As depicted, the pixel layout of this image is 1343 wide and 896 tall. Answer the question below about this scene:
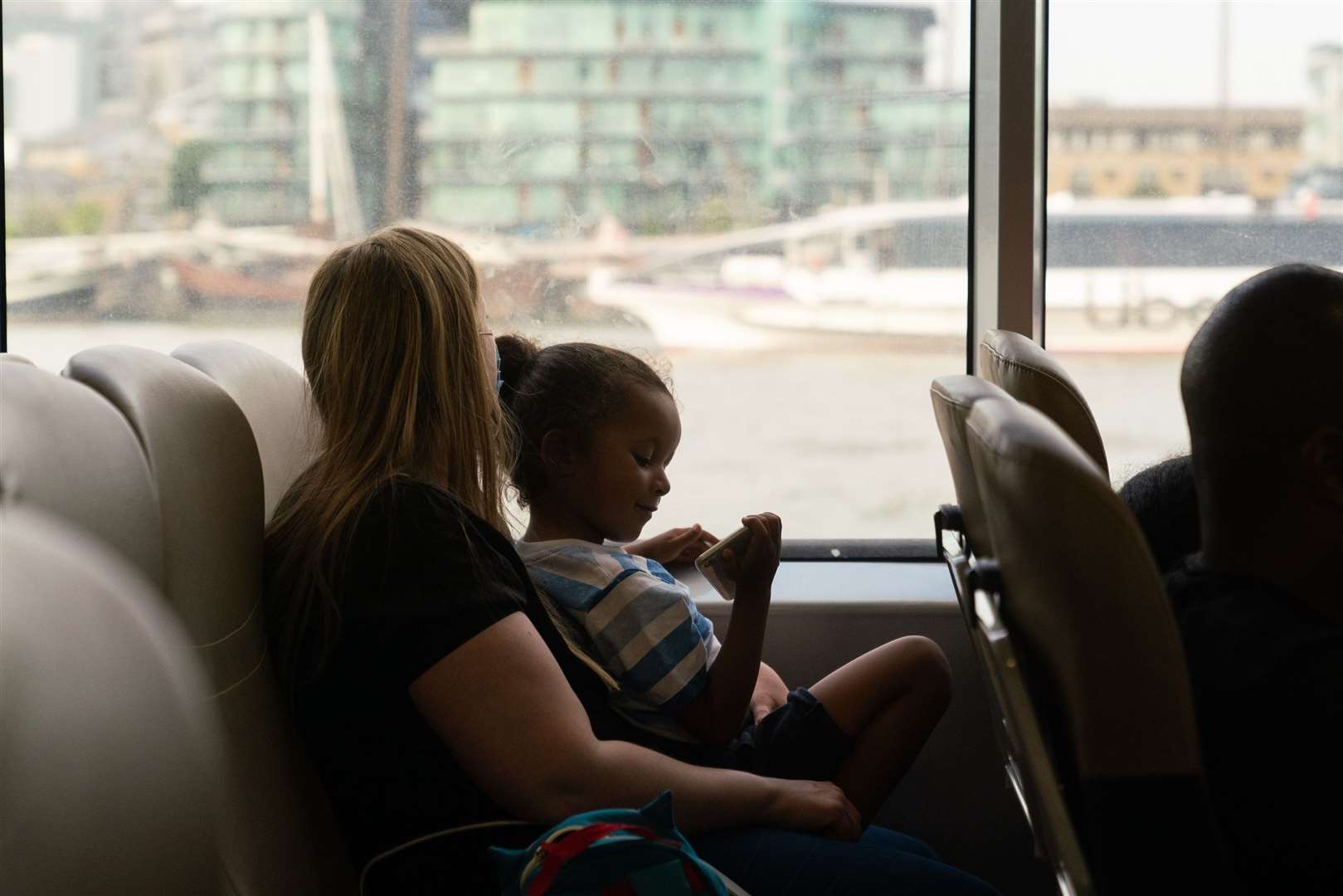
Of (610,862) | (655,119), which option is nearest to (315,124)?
(655,119)

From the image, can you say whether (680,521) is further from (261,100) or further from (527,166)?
(261,100)

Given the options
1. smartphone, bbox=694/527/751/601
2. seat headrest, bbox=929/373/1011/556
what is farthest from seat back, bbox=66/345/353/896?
seat headrest, bbox=929/373/1011/556

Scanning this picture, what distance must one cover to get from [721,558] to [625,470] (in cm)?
17

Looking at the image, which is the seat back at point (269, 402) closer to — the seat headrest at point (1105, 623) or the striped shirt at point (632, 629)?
the striped shirt at point (632, 629)

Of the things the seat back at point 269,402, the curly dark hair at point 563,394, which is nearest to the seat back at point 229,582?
the seat back at point 269,402

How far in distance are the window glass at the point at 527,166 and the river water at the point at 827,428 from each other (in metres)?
0.01

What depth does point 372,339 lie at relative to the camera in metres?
1.42

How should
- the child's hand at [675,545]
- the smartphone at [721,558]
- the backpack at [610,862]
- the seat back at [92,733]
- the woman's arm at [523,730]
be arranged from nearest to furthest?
1. the seat back at [92,733]
2. the backpack at [610,862]
3. the woman's arm at [523,730]
4. the smartphone at [721,558]
5. the child's hand at [675,545]

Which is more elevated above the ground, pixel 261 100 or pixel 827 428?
pixel 261 100

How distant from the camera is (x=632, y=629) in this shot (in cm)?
157

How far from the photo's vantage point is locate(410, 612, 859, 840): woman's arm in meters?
1.24

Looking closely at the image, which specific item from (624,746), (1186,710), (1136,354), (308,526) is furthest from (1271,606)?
(1136,354)

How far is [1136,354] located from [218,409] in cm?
178

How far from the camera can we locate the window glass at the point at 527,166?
246 cm
